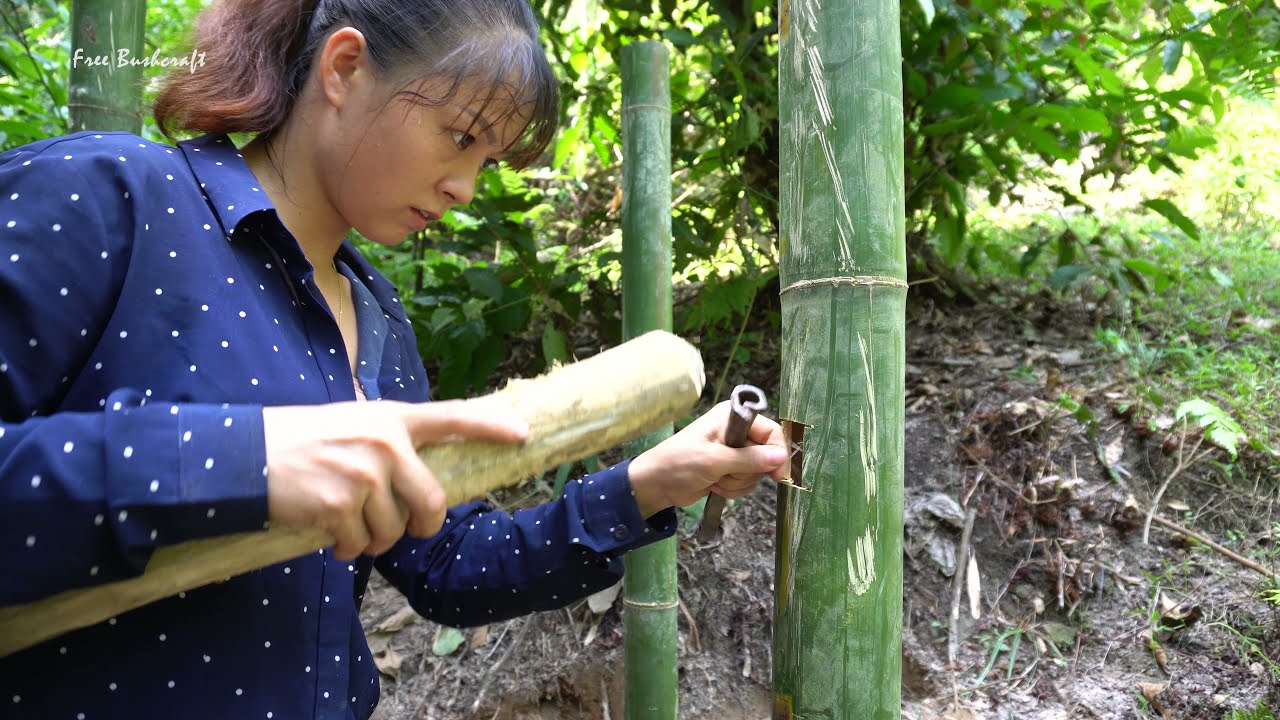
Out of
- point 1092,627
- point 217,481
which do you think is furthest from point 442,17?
point 1092,627

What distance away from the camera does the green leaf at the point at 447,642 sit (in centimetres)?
275

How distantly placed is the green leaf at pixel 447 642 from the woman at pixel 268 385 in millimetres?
1342

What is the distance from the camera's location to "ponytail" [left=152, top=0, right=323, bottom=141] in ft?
4.05

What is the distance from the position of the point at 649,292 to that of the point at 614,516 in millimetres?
781

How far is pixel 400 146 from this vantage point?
→ 1174 mm

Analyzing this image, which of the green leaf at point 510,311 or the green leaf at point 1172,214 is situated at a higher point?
the green leaf at point 1172,214

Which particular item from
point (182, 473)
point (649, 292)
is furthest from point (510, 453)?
point (649, 292)

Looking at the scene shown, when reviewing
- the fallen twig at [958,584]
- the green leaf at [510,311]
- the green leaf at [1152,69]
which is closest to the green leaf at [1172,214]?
the green leaf at [1152,69]

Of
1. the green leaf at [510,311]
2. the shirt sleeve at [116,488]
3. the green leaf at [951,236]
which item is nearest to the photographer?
the shirt sleeve at [116,488]

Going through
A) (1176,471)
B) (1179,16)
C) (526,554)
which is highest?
(1179,16)

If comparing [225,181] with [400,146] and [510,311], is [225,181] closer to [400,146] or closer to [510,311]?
[400,146]

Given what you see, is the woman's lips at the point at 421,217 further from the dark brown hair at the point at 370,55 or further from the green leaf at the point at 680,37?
the green leaf at the point at 680,37

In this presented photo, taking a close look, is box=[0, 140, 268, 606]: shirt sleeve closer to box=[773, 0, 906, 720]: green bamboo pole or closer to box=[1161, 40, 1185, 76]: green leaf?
box=[773, 0, 906, 720]: green bamboo pole

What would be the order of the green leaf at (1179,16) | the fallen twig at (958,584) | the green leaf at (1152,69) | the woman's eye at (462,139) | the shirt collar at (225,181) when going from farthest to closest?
1. the green leaf at (1152,69)
2. the green leaf at (1179,16)
3. the fallen twig at (958,584)
4. the woman's eye at (462,139)
5. the shirt collar at (225,181)
